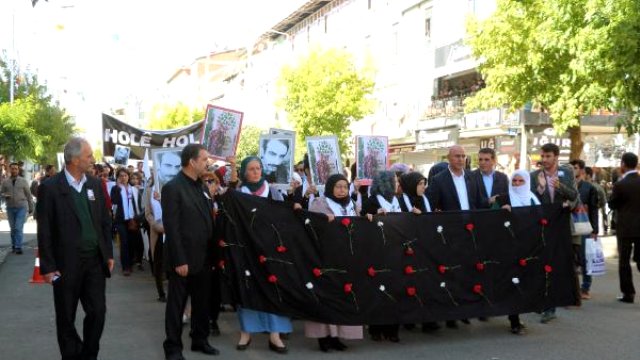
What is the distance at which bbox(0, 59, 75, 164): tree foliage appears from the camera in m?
30.9

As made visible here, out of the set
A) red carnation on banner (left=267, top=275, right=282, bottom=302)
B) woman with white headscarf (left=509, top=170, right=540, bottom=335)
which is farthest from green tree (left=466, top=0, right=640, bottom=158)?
red carnation on banner (left=267, top=275, right=282, bottom=302)

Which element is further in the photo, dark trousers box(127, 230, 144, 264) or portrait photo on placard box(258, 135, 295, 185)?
dark trousers box(127, 230, 144, 264)

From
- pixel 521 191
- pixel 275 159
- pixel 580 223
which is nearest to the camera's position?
pixel 521 191

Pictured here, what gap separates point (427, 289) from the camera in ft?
26.1

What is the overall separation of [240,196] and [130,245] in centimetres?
707

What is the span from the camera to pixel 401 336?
8.33m

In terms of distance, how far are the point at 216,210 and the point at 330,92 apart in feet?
98.5

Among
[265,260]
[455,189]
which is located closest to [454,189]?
[455,189]

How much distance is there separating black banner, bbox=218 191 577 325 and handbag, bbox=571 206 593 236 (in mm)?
1955

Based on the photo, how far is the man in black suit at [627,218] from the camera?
1039 cm

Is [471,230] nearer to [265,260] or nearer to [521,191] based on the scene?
[521,191]

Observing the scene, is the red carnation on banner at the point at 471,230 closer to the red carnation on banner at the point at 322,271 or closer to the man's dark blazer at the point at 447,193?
the man's dark blazer at the point at 447,193

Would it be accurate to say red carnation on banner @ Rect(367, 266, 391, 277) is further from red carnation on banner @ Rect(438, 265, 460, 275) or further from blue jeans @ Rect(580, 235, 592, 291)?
blue jeans @ Rect(580, 235, 592, 291)

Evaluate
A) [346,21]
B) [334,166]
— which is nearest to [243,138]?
[346,21]
